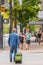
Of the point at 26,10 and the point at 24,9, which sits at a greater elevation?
the point at 24,9

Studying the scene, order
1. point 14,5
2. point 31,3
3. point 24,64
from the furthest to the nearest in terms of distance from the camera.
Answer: point 31,3, point 14,5, point 24,64

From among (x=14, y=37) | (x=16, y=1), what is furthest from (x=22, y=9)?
(x=14, y=37)

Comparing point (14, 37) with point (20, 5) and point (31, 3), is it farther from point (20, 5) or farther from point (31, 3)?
point (31, 3)

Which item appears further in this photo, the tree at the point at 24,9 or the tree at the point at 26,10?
the tree at the point at 26,10

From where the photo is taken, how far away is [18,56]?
14.7 meters

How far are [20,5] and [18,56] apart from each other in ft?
59.1

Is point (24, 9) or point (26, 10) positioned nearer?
point (24, 9)

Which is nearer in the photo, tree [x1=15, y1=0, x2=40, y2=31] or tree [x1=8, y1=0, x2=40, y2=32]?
tree [x1=8, y1=0, x2=40, y2=32]

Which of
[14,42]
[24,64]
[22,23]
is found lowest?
[22,23]

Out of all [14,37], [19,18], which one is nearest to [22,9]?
[19,18]

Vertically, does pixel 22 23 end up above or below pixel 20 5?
below

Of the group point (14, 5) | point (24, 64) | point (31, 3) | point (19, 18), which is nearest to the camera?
point (24, 64)

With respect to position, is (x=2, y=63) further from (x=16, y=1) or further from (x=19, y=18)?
(x=19, y=18)

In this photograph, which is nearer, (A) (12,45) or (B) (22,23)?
(A) (12,45)
